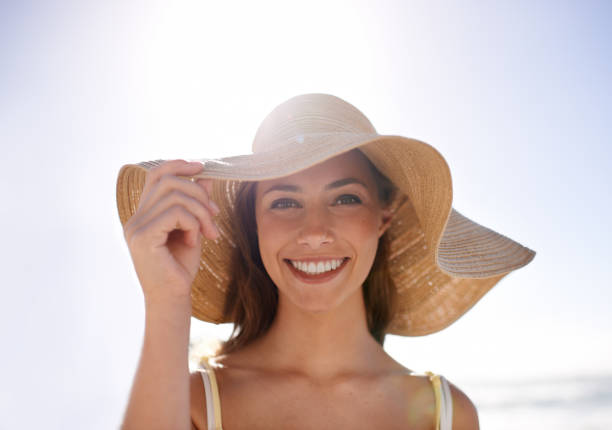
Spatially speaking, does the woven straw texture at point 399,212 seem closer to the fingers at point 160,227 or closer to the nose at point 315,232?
the fingers at point 160,227

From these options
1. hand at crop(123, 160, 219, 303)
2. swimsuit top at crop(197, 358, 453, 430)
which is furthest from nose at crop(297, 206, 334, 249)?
swimsuit top at crop(197, 358, 453, 430)

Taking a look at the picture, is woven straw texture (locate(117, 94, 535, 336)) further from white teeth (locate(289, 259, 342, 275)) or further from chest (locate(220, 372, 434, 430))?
chest (locate(220, 372, 434, 430))

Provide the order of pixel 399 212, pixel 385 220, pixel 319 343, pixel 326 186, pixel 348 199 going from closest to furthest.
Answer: pixel 326 186 < pixel 348 199 < pixel 319 343 < pixel 385 220 < pixel 399 212

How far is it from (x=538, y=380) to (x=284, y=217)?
2171 centimetres

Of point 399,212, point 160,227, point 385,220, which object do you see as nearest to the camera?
point 160,227

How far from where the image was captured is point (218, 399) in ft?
7.48

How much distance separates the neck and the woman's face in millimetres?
276

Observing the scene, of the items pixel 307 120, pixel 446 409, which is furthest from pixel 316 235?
pixel 446 409

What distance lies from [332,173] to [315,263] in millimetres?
410

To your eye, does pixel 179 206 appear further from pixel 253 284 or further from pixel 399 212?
pixel 399 212

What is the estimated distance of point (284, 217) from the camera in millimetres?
2367

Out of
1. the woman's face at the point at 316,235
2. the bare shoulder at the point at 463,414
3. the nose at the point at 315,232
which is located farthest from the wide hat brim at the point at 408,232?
the bare shoulder at the point at 463,414

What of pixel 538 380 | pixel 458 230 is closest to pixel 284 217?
pixel 458 230

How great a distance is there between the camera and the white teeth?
2.34 metres
